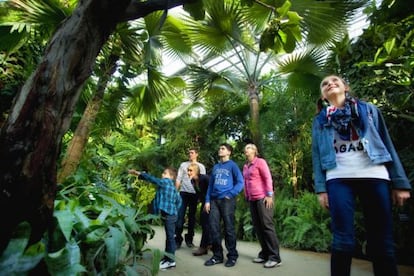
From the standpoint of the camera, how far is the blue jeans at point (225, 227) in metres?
3.88

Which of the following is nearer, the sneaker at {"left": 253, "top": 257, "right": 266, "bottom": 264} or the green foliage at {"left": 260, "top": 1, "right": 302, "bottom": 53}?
the green foliage at {"left": 260, "top": 1, "right": 302, "bottom": 53}

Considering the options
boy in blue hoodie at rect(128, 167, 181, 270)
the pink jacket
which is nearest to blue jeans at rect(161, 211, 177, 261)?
boy in blue hoodie at rect(128, 167, 181, 270)

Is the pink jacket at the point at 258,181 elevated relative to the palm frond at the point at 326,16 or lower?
lower

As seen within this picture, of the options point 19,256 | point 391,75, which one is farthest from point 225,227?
point 19,256

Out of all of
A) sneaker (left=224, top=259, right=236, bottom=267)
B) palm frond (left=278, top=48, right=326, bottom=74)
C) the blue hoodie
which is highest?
palm frond (left=278, top=48, right=326, bottom=74)

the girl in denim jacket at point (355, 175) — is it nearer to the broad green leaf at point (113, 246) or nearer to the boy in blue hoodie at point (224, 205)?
the broad green leaf at point (113, 246)

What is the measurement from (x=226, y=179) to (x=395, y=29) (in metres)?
2.52

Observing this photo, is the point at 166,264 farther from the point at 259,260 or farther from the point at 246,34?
the point at 246,34

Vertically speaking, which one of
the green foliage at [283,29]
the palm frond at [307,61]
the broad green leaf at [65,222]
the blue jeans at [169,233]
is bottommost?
the blue jeans at [169,233]

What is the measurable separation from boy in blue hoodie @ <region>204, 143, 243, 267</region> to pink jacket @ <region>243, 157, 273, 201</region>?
126 mm

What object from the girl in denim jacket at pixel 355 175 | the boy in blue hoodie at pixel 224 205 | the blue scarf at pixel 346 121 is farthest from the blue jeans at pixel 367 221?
the boy in blue hoodie at pixel 224 205

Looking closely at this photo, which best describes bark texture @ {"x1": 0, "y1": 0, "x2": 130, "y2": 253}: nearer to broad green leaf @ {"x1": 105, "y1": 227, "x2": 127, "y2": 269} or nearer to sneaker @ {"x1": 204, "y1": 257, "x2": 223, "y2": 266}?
broad green leaf @ {"x1": 105, "y1": 227, "x2": 127, "y2": 269}

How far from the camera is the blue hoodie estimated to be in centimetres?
405

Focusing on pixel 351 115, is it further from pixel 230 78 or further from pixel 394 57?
pixel 230 78
